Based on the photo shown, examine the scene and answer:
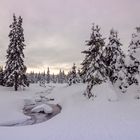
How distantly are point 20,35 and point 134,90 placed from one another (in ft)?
94.7

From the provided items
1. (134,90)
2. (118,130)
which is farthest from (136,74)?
(118,130)

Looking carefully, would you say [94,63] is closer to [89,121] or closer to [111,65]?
[111,65]

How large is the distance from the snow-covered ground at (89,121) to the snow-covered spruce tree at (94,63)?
1205mm

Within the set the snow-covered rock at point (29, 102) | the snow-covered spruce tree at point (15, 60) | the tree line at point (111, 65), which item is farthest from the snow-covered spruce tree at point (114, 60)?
the snow-covered spruce tree at point (15, 60)

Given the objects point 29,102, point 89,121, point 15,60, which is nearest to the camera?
point 89,121

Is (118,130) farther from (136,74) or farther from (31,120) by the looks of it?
(136,74)

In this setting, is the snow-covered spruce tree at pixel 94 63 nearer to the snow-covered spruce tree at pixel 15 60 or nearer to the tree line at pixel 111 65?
the tree line at pixel 111 65

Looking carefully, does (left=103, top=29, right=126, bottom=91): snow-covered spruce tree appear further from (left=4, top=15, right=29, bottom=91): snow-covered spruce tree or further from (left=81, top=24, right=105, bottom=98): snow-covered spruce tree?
(left=4, top=15, right=29, bottom=91): snow-covered spruce tree

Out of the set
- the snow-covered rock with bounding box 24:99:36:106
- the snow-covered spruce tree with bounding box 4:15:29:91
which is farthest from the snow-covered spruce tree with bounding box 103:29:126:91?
the snow-covered spruce tree with bounding box 4:15:29:91

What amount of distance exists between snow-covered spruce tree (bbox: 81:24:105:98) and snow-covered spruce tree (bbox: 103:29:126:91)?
154 cm

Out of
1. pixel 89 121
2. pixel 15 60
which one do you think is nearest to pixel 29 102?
A: pixel 15 60

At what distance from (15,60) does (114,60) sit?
22.2 metres

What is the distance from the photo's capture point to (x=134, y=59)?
113 ft

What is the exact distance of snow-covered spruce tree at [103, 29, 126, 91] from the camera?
114 feet
